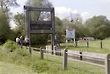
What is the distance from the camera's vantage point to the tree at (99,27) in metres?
80.4

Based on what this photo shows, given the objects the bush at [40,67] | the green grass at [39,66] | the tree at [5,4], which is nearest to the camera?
the green grass at [39,66]

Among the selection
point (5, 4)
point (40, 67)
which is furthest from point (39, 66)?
point (5, 4)

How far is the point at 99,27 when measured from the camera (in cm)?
8081

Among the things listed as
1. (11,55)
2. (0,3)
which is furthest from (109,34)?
(11,55)

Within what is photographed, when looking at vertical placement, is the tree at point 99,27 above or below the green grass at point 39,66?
above

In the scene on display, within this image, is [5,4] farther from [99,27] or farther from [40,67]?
[40,67]

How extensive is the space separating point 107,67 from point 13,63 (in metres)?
9.86

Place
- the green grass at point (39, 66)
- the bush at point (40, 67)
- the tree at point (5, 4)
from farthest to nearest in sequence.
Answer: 1. the tree at point (5, 4)
2. the bush at point (40, 67)
3. the green grass at point (39, 66)

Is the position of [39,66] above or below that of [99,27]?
below

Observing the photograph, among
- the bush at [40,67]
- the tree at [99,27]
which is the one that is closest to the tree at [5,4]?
the tree at [99,27]

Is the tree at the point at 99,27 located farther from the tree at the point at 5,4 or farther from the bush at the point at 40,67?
the bush at the point at 40,67

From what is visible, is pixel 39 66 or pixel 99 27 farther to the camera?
pixel 99 27

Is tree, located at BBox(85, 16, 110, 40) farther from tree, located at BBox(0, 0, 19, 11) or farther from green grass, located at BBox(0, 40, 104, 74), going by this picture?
green grass, located at BBox(0, 40, 104, 74)

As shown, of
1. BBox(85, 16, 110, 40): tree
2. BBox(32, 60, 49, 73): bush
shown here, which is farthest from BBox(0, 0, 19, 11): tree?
BBox(32, 60, 49, 73): bush
